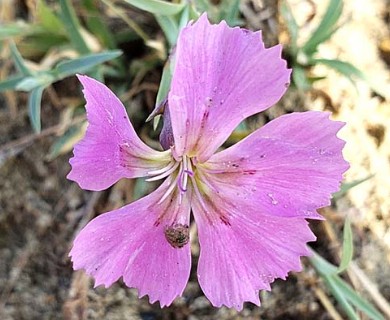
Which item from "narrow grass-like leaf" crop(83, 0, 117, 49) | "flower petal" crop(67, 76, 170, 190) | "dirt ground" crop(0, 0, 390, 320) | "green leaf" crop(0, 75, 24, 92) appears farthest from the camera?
"narrow grass-like leaf" crop(83, 0, 117, 49)

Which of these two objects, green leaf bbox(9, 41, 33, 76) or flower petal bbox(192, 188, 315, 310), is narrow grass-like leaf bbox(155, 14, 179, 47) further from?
flower petal bbox(192, 188, 315, 310)

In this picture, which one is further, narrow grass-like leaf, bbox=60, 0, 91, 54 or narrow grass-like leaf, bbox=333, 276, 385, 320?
narrow grass-like leaf, bbox=60, 0, 91, 54

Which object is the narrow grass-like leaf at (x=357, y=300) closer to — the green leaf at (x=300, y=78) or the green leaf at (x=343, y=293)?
the green leaf at (x=343, y=293)

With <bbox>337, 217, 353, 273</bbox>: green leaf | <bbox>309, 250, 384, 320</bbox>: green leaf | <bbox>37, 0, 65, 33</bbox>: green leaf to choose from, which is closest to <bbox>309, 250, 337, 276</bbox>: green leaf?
<bbox>309, 250, 384, 320</bbox>: green leaf

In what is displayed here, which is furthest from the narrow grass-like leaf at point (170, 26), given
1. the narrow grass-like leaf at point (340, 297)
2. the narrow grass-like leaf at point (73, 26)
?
the narrow grass-like leaf at point (340, 297)

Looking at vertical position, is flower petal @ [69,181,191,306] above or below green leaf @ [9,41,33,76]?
above

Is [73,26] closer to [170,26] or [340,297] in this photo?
[170,26]
